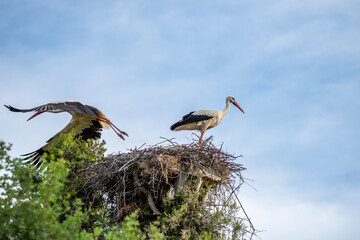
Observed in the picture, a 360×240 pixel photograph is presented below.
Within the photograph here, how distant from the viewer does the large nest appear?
28.5 feet

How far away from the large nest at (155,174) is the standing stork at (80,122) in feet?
6.56

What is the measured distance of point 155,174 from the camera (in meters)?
8.52

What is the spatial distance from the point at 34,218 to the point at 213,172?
4.49 meters

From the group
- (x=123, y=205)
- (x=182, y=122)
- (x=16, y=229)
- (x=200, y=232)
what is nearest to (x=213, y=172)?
(x=200, y=232)

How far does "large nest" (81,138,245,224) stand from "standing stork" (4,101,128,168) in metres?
2.00

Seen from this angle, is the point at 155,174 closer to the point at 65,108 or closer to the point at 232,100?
the point at 65,108

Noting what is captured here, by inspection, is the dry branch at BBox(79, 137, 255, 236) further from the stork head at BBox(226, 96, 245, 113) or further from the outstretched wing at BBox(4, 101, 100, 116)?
the stork head at BBox(226, 96, 245, 113)

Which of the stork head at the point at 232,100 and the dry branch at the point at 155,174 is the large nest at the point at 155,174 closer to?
the dry branch at the point at 155,174

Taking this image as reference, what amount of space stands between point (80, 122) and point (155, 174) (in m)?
4.35

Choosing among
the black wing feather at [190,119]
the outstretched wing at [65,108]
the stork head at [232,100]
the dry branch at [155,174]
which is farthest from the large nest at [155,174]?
the stork head at [232,100]

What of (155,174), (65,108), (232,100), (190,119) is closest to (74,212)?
(155,174)

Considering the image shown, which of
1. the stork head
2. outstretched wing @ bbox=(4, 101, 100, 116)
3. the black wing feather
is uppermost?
the stork head

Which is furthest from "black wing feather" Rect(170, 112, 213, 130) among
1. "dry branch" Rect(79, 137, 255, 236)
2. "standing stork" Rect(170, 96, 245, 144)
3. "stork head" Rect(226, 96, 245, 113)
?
"dry branch" Rect(79, 137, 255, 236)

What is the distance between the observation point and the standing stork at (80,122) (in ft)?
35.2
